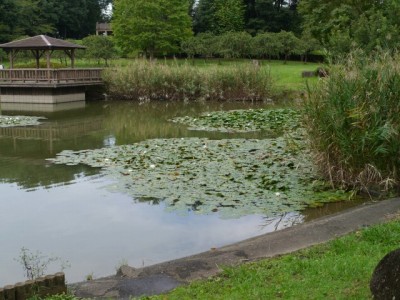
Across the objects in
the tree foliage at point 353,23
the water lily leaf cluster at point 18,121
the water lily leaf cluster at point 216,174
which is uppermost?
the tree foliage at point 353,23

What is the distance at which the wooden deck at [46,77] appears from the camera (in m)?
26.6

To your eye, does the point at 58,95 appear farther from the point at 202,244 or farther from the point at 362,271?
the point at 362,271

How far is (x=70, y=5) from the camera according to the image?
67750 millimetres

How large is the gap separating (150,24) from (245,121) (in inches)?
1083

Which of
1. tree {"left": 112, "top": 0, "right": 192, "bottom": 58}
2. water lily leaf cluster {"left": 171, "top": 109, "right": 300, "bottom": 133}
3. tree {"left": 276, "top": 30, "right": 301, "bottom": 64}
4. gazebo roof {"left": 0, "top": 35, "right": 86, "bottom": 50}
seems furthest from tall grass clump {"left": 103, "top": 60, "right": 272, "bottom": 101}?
tree {"left": 276, "top": 30, "right": 301, "bottom": 64}

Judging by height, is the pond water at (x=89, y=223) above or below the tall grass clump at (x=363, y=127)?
A: below

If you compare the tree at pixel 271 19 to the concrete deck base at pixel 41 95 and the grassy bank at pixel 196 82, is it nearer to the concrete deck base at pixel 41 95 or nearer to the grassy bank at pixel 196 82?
the grassy bank at pixel 196 82

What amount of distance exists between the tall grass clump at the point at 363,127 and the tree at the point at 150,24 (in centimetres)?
3539

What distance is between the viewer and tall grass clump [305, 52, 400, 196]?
8156 millimetres

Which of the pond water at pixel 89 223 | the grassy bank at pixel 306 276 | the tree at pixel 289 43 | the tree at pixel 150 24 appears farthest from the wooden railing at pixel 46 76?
the grassy bank at pixel 306 276

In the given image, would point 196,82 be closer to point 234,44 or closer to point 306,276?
point 234,44

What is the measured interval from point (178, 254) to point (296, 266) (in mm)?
2069

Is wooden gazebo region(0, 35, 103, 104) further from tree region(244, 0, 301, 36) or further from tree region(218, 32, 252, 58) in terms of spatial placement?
tree region(244, 0, 301, 36)

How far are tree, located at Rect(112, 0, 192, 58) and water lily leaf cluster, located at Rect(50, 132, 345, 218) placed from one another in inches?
1238
